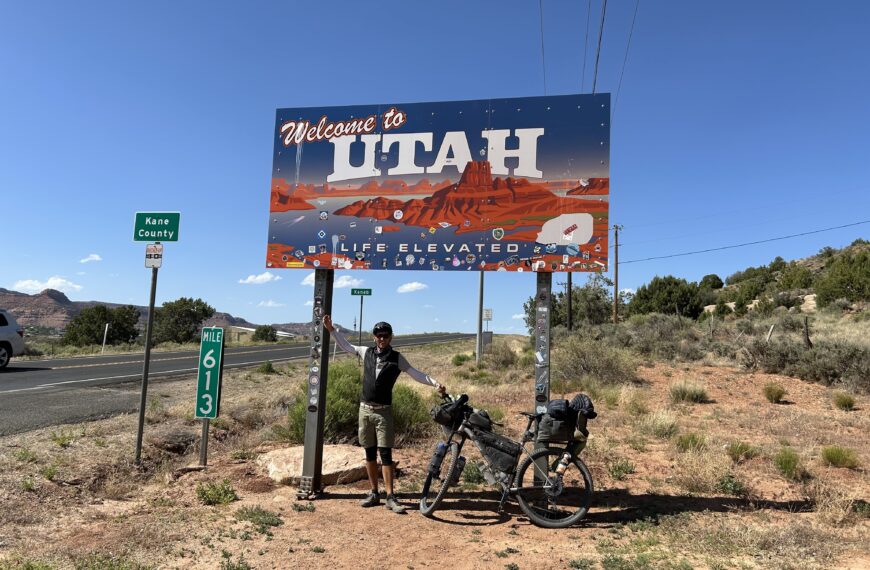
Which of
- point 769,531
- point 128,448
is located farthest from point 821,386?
point 128,448

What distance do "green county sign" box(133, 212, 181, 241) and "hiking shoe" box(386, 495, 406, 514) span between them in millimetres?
4715

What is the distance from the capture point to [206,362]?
7.47 metres

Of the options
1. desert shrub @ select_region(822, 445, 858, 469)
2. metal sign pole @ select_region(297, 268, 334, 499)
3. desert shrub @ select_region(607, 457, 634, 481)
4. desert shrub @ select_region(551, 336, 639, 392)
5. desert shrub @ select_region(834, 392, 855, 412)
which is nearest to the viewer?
metal sign pole @ select_region(297, 268, 334, 499)

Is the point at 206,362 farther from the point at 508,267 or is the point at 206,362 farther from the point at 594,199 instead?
the point at 594,199

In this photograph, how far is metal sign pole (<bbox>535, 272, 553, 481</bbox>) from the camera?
609 cm

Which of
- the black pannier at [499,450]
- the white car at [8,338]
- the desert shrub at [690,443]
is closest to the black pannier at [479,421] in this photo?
the black pannier at [499,450]

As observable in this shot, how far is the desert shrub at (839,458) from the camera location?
303 inches

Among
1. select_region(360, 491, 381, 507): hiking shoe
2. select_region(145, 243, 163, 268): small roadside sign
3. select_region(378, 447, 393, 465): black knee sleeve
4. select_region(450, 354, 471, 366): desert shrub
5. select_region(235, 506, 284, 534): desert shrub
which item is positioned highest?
select_region(145, 243, 163, 268): small roadside sign

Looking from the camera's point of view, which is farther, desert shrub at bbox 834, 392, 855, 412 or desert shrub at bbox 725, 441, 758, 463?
desert shrub at bbox 834, 392, 855, 412

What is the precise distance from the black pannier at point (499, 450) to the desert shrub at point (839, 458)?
541cm

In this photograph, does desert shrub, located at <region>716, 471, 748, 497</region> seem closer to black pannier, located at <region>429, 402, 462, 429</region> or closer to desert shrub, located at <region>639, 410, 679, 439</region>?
desert shrub, located at <region>639, 410, 679, 439</region>

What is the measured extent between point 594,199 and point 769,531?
3.78 m

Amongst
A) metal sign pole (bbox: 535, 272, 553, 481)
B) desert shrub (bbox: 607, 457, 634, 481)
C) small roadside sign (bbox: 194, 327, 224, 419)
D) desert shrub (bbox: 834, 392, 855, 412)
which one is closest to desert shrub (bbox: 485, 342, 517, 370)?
desert shrub (bbox: 834, 392, 855, 412)

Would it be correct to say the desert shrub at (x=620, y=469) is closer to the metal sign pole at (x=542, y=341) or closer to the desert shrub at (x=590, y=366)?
the metal sign pole at (x=542, y=341)
